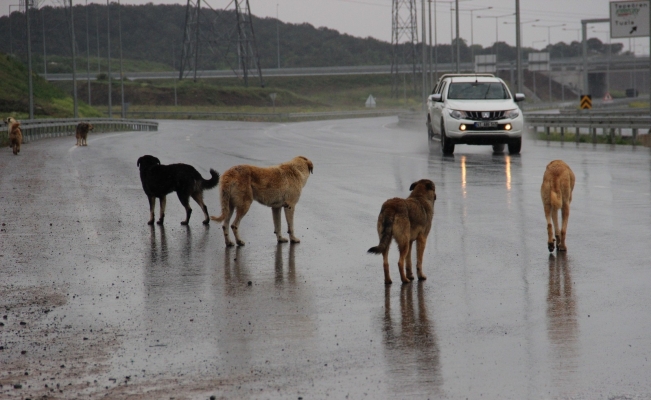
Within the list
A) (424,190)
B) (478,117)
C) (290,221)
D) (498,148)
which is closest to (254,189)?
(290,221)

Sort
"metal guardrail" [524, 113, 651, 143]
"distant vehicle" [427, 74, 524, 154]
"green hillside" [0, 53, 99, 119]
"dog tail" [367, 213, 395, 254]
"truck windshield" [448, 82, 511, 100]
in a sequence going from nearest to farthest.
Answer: "dog tail" [367, 213, 395, 254]
"distant vehicle" [427, 74, 524, 154]
"truck windshield" [448, 82, 511, 100]
"metal guardrail" [524, 113, 651, 143]
"green hillside" [0, 53, 99, 119]

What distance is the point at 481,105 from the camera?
26.7m

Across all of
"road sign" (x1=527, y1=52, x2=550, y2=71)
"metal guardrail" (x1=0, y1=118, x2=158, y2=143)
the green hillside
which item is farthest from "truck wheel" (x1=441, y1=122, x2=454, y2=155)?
"road sign" (x1=527, y1=52, x2=550, y2=71)

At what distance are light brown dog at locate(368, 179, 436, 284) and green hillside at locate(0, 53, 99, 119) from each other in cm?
5191

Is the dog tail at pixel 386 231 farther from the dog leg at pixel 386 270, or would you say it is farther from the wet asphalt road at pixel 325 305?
the wet asphalt road at pixel 325 305

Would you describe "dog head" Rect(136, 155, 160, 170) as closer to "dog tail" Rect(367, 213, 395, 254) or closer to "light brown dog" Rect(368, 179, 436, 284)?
"light brown dog" Rect(368, 179, 436, 284)

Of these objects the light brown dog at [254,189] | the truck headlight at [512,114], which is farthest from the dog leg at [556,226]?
the truck headlight at [512,114]

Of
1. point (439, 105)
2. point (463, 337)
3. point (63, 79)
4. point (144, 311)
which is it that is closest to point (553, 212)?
point (463, 337)

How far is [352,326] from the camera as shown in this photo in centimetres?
710

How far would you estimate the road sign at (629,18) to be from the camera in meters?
47.7

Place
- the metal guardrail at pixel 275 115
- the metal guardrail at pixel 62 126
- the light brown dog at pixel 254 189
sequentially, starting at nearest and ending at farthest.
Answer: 1. the light brown dog at pixel 254 189
2. the metal guardrail at pixel 62 126
3. the metal guardrail at pixel 275 115

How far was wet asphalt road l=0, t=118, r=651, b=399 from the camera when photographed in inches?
226

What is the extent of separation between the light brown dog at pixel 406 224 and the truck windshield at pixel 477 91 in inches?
744

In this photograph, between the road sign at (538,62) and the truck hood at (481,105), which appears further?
the road sign at (538,62)
